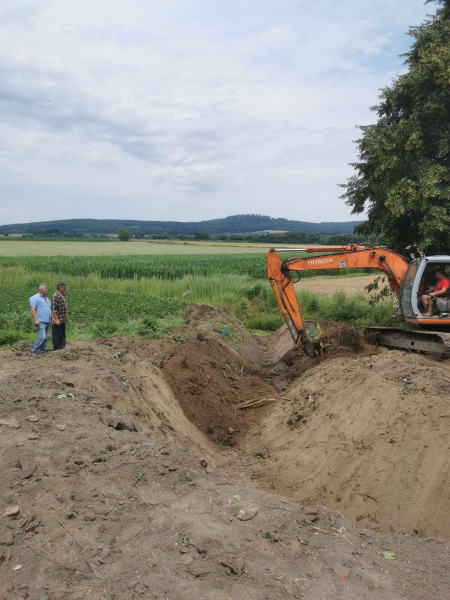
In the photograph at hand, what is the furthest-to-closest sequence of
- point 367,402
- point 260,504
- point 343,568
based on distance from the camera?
point 367,402
point 260,504
point 343,568

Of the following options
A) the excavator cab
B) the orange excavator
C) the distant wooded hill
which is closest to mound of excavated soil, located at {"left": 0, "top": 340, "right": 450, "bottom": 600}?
the orange excavator

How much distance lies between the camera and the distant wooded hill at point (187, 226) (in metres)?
146

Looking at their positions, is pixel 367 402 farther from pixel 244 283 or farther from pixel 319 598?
pixel 244 283

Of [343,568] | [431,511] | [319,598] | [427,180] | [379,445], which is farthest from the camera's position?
[427,180]

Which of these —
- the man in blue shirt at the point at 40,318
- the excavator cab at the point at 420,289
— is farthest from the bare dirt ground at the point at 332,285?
the man in blue shirt at the point at 40,318

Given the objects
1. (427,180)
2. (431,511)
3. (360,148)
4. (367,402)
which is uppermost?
(360,148)

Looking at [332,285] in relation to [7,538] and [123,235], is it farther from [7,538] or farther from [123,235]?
[123,235]

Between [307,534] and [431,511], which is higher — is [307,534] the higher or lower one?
the higher one

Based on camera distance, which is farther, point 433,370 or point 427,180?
point 427,180

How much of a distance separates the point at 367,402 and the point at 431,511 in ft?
7.16

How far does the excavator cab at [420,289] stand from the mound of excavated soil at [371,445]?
2.36m

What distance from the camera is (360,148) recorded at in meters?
15.4

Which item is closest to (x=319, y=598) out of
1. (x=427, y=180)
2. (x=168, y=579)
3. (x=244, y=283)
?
(x=168, y=579)

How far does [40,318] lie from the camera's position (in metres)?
10.2
